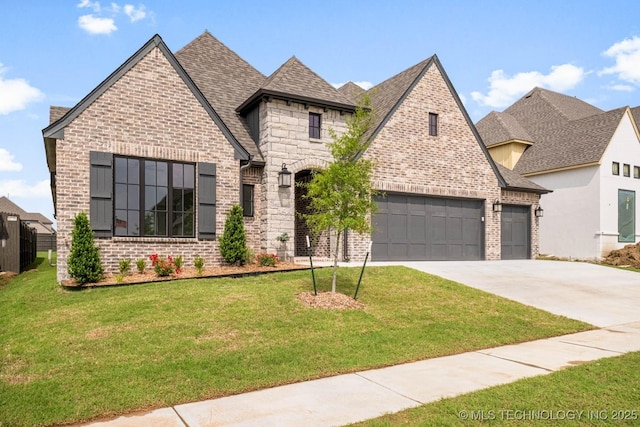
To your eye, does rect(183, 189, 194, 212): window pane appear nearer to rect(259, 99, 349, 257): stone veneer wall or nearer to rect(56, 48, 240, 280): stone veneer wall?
rect(56, 48, 240, 280): stone veneer wall

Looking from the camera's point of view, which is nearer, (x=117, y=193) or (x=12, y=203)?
(x=117, y=193)

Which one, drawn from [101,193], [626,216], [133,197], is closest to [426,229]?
[133,197]

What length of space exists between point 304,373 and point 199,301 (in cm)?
393

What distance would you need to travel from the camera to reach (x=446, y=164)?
1872cm

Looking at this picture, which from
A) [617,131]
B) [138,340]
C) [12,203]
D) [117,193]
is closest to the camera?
[138,340]

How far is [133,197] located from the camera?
41.5 feet

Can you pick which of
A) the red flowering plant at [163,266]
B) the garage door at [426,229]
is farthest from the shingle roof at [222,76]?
the garage door at [426,229]

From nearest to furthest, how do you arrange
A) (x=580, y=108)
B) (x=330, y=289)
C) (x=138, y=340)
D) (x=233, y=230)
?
1. (x=138, y=340)
2. (x=330, y=289)
3. (x=233, y=230)
4. (x=580, y=108)

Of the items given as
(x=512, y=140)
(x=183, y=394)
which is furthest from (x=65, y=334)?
(x=512, y=140)

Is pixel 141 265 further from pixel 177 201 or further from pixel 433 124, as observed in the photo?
pixel 433 124

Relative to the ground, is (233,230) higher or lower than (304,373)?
higher

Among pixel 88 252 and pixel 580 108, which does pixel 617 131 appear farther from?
pixel 88 252

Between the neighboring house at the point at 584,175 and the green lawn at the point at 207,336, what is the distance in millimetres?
16353

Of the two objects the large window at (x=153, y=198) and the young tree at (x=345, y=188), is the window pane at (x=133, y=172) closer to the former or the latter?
the large window at (x=153, y=198)
